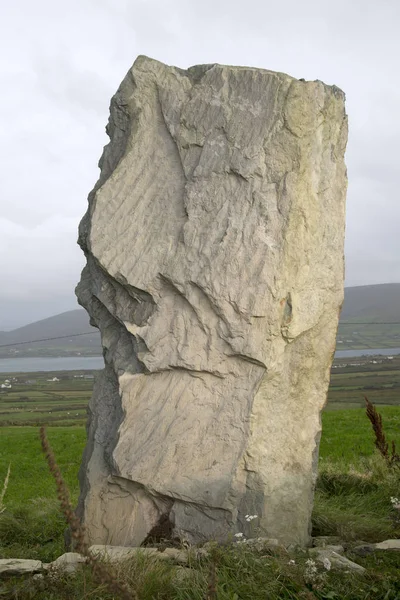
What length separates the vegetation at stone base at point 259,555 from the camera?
5.51 m

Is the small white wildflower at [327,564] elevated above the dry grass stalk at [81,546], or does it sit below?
below

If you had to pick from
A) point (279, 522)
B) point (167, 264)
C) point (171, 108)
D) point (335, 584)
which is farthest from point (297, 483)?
point (171, 108)

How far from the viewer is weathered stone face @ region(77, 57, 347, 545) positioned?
23.2 feet

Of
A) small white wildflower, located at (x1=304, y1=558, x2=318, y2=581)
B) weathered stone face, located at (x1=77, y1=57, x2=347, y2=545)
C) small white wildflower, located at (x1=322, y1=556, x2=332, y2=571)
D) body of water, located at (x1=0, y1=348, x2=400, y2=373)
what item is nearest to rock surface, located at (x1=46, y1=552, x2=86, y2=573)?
weathered stone face, located at (x1=77, y1=57, x2=347, y2=545)

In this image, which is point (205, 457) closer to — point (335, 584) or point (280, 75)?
point (335, 584)

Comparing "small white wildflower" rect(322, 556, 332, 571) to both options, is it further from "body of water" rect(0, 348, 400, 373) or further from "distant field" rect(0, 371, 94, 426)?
"body of water" rect(0, 348, 400, 373)

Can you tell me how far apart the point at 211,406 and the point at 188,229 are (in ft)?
6.73

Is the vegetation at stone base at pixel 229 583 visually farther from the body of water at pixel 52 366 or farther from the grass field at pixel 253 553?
the body of water at pixel 52 366

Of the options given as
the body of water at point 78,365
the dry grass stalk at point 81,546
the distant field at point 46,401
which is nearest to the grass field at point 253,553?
the dry grass stalk at point 81,546

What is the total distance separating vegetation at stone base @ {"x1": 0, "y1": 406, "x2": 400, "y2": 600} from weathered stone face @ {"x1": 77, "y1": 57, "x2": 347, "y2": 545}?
3.09 feet

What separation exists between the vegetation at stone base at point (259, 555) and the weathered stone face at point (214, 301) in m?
0.94

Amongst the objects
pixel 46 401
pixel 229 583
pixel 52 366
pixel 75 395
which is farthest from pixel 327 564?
pixel 52 366

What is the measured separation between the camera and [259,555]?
621cm

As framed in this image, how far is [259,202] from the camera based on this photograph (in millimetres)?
7191
